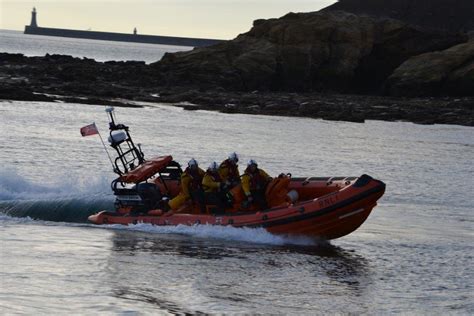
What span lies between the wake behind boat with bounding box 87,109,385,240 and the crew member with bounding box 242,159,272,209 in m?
0.07

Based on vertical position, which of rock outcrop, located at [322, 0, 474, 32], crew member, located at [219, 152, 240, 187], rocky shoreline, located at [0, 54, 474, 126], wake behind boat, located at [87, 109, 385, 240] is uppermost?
rock outcrop, located at [322, 0, 474, 32]

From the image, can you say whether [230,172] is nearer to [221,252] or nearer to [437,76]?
[221,252]

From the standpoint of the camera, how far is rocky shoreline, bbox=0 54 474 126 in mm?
42906

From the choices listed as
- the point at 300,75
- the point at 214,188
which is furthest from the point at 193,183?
the point at 300,75

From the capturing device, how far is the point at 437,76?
52.2 meters

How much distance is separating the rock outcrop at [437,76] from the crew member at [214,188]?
119 feet

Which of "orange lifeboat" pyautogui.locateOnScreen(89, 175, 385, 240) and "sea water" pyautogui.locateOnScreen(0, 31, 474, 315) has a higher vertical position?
"orange lifeboat" pyautogui.locateOnScreen(89, 175, 385, 240)

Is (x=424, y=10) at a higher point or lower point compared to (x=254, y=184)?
higher

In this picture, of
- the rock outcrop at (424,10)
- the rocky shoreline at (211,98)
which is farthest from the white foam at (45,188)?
the rock outcrop at (424,10)

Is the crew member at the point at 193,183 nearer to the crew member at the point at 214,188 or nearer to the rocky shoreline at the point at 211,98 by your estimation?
the crew member at the point at 214,188

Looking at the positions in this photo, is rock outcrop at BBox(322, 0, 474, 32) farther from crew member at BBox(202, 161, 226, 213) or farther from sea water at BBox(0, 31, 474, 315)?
crew member at BBox(202, 161, 226, 213)

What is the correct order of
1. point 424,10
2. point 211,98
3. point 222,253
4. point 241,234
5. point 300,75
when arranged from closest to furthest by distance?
point 222,253
point 241,234
point 211,98
point 300,75
point 424,10

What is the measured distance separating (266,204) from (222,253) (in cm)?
172

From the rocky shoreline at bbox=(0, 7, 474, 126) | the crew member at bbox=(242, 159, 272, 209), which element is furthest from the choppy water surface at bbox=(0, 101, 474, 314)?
the rocky shoreline at bbox=(0, 7, 474, 126)
